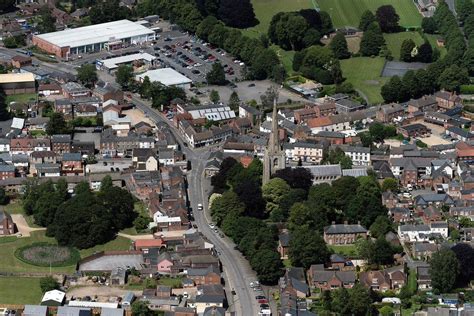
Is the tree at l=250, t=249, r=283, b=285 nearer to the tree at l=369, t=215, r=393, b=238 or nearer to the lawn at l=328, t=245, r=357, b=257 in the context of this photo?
the lawn at l=328, t=245, r=357, b=257

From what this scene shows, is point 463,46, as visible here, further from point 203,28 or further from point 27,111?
point 27,111

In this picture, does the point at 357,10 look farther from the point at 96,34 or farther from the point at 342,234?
the point at 342,234

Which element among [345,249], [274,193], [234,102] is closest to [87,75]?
[234,102]

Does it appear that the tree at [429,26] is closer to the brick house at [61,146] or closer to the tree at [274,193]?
the brick house at [61,146]

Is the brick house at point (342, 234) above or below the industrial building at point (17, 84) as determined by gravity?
below

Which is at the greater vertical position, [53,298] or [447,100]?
[447,100]

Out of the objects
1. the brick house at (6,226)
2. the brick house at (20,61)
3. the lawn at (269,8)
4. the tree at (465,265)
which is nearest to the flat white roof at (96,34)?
the brick house at (20,61)

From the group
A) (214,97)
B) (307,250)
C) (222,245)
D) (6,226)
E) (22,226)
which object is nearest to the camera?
(307,250)
